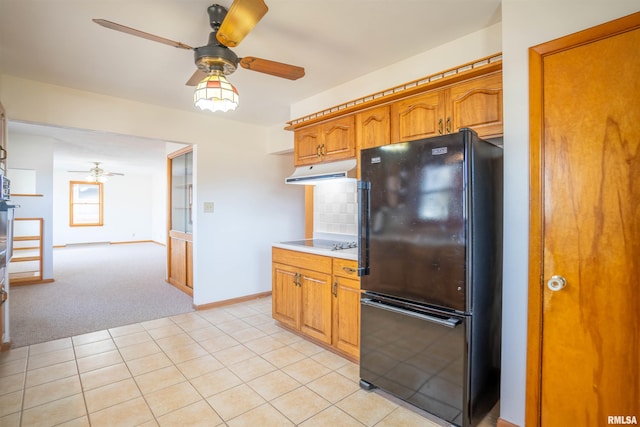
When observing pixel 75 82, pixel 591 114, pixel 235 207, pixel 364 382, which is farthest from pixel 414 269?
pixel 75 82

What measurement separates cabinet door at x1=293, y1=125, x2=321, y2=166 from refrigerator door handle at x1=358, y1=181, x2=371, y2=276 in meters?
1.07

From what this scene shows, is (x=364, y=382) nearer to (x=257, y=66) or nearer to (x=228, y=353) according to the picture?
(x=228, y=353)

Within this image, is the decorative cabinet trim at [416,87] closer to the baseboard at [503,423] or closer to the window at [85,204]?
the baseboard at [503,423]

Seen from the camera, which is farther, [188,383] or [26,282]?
[26,282]

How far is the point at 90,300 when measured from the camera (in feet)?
14.2

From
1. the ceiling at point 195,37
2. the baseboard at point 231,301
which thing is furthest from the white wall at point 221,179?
the ceiling at point 195,37

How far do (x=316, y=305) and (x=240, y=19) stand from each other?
7.33 ft

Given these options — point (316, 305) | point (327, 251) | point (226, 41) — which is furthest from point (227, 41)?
point (316, 305)

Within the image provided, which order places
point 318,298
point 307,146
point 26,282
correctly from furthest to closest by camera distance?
point 26,282 < point 307,146 < point 318,298

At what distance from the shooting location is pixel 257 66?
201 centimetres

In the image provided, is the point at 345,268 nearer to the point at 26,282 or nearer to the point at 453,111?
the point at 453,111

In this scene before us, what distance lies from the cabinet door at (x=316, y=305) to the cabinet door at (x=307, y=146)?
3.81 ft

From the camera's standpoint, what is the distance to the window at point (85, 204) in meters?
9.62

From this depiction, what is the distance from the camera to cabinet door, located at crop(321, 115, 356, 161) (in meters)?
2.83
